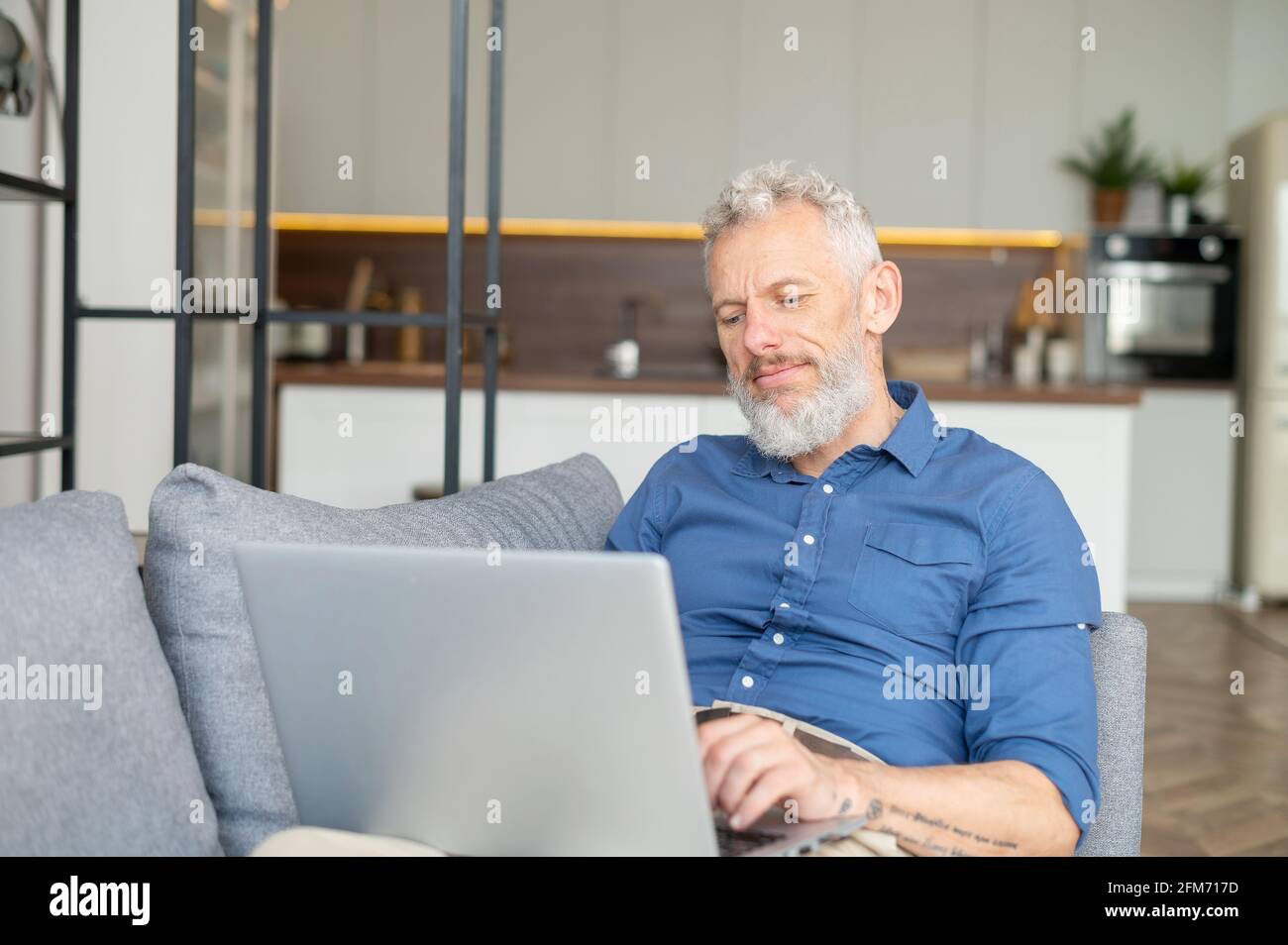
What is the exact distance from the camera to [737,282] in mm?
1670

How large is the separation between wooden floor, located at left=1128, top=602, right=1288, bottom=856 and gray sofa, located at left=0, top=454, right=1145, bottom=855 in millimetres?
1639

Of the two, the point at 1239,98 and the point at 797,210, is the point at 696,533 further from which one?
the point at 1239,98

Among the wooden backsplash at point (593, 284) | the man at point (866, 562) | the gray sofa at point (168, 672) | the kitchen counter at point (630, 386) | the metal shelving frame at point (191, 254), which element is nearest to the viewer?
the gray sofa at point (168, 672)

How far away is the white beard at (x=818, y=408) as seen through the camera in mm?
1680

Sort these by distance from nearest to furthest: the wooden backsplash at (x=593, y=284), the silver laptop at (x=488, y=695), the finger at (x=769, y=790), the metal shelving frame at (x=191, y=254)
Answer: the silver laptop at (x=488, y=695), the finger at (x=769, y=790), the metal shelving frame at (x=191, y=254), the wooden backsplash at (x=593, y=284)

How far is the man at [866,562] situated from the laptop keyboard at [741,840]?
49 mm

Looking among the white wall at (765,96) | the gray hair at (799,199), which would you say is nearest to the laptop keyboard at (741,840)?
the gray hair at (799,199)

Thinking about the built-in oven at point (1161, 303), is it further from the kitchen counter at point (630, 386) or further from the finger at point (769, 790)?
the finger at point (769, 790)

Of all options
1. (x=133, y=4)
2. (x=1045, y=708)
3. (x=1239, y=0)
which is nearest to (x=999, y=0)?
(x=1239, y=0)

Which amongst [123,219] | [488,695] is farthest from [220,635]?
[123,219]

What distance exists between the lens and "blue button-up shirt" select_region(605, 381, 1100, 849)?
140cm

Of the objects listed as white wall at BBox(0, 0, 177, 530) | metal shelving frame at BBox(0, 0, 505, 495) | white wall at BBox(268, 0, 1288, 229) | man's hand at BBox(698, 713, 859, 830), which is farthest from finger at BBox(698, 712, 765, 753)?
white wall at BBox(268, 0, 1288, 229)

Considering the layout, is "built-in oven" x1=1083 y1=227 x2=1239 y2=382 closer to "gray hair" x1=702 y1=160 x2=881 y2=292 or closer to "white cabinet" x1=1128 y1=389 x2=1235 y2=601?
"white cabinet" x1=1128 y1=389 x2=1235 y2=601

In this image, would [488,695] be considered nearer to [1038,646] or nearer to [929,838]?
[929,838]
